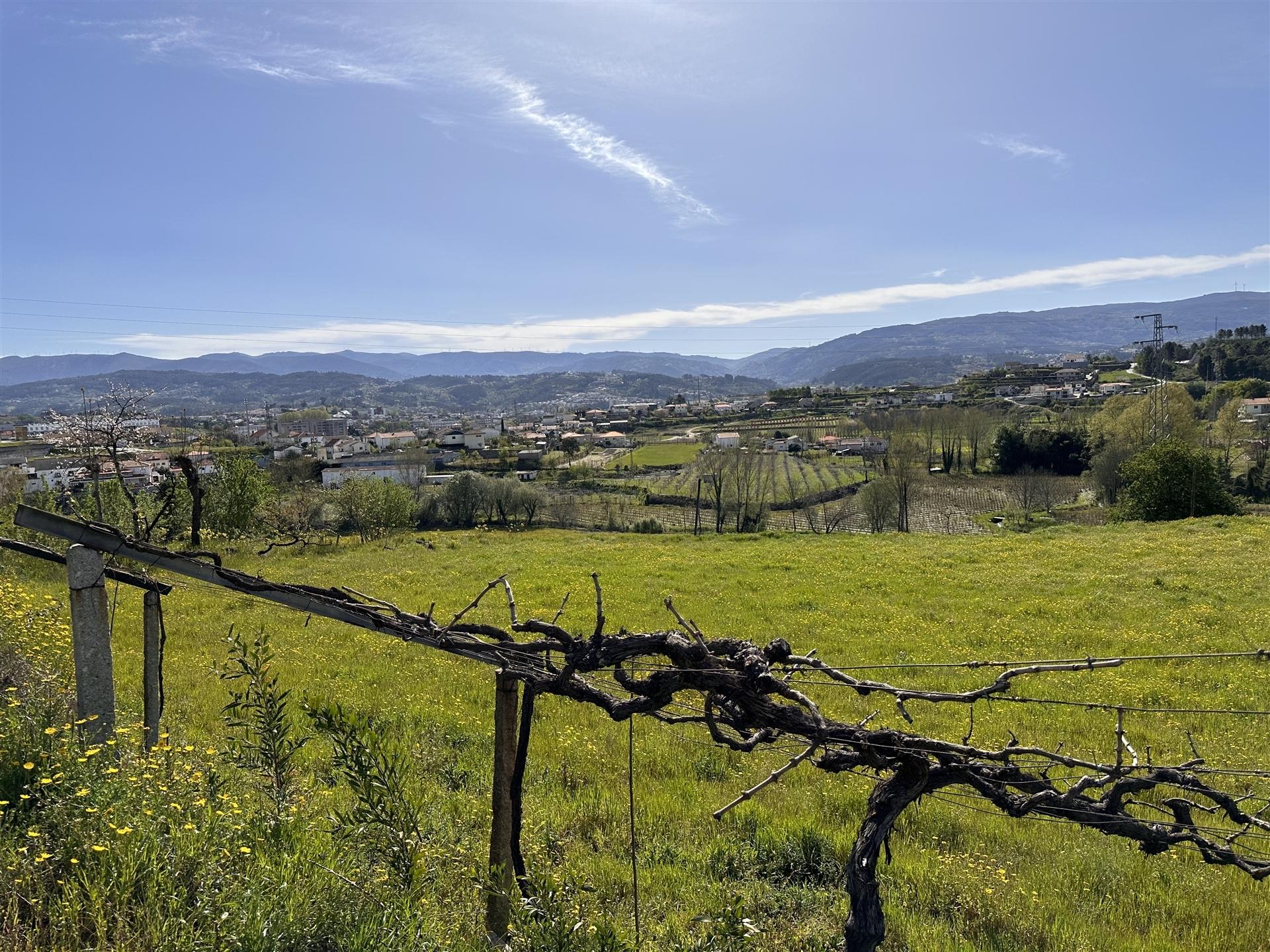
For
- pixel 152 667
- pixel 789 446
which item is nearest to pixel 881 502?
pixel 152 667

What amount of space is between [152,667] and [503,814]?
327 cm

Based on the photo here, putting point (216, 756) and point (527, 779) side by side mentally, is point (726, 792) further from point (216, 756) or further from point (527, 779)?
point (216, 756)

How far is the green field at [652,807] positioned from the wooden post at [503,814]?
7.9 inches

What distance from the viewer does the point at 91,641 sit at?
4.42m

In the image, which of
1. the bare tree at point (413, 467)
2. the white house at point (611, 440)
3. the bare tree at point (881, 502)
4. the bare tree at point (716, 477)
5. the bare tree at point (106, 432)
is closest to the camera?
the bare tree at point (106, 432)

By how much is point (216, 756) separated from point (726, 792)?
15.9ft

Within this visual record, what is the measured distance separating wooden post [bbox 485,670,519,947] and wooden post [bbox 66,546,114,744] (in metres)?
2.85

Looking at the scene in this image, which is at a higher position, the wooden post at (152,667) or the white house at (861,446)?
the wooden post at (152,667)

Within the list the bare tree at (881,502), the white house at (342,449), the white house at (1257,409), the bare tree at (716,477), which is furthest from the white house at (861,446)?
the white house at (342,449)

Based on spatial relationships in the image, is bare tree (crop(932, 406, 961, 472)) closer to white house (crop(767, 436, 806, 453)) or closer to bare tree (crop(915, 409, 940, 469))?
bare tree (crop(915, 409, 940, 469))

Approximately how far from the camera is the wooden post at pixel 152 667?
183 inches

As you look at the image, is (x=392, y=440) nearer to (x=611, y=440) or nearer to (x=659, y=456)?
(x=611, y=440)

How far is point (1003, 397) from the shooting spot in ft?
418

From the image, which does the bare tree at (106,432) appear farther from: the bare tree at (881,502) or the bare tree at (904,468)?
the bare tree at (881,502)
